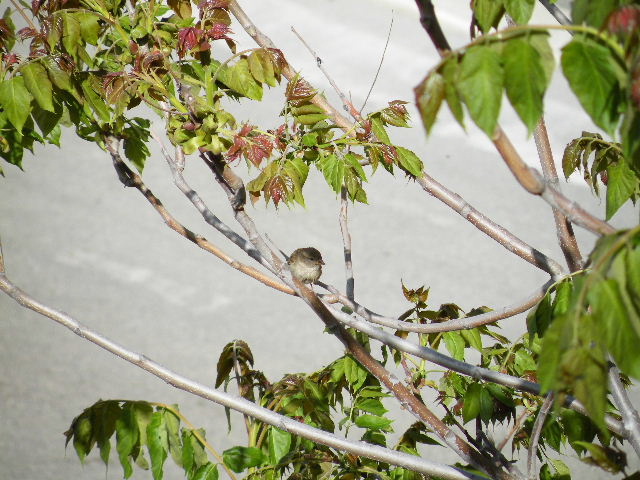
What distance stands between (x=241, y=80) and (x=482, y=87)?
0.80 meters

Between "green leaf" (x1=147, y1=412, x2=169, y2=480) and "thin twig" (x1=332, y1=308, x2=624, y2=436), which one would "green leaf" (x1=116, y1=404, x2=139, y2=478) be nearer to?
"green leaf" (x1=147, y1=412, x2=169, y2=480)

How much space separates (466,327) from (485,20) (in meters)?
0.67

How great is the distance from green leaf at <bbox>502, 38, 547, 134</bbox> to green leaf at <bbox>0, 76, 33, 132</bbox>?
2.88 ft

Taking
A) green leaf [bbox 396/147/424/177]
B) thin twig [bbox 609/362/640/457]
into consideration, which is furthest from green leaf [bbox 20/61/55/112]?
thin twig [bbox 609/362/640/457]

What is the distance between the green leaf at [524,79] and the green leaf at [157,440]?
0.81m

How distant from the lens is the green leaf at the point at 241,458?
4.00 feet

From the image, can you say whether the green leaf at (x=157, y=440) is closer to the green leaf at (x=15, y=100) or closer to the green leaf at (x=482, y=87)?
the green leaf at (x=15, y=100)

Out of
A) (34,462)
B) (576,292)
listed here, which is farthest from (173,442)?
(34,462)

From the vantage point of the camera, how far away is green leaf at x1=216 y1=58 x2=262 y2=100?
1.40 metres

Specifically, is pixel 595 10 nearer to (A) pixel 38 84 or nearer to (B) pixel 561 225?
(B) pixel 561 225

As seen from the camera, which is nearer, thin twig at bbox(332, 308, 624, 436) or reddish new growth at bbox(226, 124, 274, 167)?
thin twig at bbox(332, 308, 624, 436)

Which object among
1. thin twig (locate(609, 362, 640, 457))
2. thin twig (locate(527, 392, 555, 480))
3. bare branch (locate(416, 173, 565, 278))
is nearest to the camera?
thin twig (locate(527, 392, 555, 480))

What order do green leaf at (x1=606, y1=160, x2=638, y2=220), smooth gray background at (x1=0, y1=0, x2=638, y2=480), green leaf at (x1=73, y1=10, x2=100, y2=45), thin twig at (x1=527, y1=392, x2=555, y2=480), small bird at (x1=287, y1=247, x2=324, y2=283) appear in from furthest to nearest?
smooth gray background at (x1=0, y1=0, x2=638, y2=480) → small bird at (x1=287, y1=247, x2=324, y2=283) → green leaf at (x1=73, y1=10, x2=100, y2=45) → green leaf at (x1=606, y1=160, x2=638, y2=220) → thin twig at (x1=527, y1=392, x2=555, y2=480)

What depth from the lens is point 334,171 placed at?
1380 millimetres
